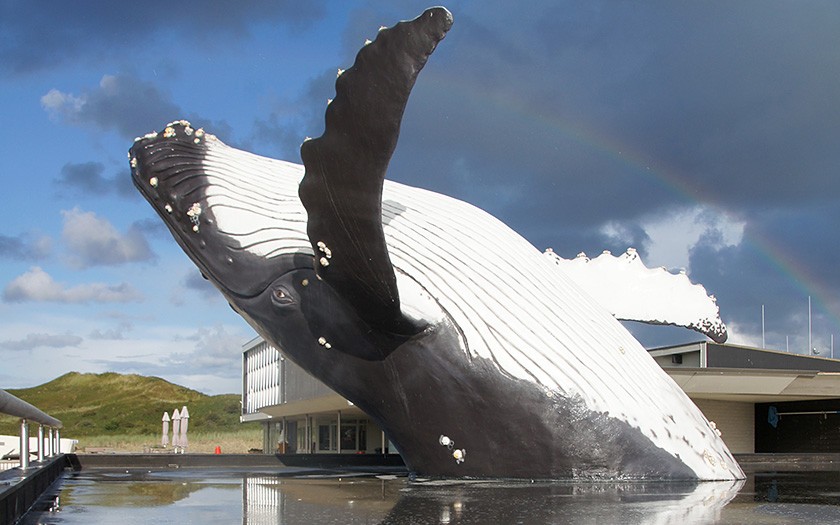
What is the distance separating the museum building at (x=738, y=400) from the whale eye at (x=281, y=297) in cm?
2148

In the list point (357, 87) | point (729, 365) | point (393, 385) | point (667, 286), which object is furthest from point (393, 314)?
point (729, 365)

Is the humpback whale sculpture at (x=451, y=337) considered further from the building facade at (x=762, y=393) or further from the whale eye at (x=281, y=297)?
the building facade at (x=762, y=393)

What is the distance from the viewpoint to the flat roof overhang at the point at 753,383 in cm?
2917

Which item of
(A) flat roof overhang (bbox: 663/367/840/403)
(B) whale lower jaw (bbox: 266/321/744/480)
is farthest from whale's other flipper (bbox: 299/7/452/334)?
(A) flat roof overhang (bbox: 663/367/840/403)

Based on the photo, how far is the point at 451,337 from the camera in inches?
336

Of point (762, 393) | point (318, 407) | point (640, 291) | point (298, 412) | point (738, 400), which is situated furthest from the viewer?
point (298, 412)

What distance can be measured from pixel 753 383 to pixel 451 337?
2523cm

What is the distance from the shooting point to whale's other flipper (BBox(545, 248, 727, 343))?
12203mm

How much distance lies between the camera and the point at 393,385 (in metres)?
8.84

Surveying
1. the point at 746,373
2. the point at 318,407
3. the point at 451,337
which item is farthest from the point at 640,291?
the point at 318,407

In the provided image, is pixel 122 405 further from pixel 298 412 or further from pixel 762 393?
pixel 762 393

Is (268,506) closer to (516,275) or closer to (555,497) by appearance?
(555,497)

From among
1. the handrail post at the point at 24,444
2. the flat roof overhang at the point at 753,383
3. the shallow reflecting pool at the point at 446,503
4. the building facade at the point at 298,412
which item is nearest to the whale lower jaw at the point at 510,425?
the shallow reflecting pool at the point at 446,503

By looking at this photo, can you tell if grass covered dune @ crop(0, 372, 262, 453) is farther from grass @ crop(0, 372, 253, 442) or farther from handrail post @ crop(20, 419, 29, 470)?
handrail post @ crop(20, 419, 29, 470)
